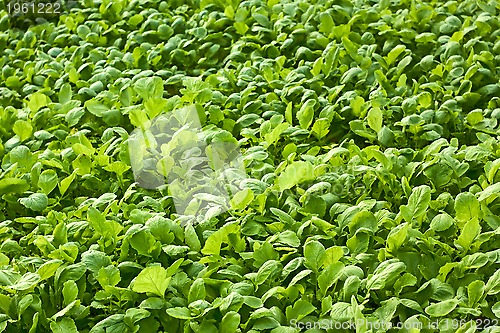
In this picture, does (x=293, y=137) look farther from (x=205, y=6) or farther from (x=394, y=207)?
(x=205, y=6)

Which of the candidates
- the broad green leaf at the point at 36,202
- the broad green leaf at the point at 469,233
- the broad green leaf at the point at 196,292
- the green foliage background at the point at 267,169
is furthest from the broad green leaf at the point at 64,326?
the broad green leaf at the point at 469,233

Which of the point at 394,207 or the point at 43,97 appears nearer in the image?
the point at 394,207

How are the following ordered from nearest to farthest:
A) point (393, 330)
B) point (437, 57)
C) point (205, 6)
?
point (393, 330) → point (437, 57) → point (205, 6)

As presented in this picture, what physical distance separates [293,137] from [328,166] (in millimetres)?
262

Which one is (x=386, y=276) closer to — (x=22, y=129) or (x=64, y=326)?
(x=64, y=326)

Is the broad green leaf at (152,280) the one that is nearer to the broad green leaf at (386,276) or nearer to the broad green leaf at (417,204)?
the broad green leaf at (386,276)

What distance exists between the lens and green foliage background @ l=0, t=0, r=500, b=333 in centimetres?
166

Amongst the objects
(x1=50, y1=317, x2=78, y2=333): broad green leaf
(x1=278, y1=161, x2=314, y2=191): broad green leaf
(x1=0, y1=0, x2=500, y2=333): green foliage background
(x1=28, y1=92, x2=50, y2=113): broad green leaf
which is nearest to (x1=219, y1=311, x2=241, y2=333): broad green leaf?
(x1=0, y1=0, x2=500, y2=333): green foliage background

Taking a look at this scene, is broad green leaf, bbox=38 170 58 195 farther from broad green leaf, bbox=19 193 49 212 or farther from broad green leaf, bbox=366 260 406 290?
broad green leaf, bbox=366 260 406 290

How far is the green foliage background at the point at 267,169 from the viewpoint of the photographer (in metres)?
1.66

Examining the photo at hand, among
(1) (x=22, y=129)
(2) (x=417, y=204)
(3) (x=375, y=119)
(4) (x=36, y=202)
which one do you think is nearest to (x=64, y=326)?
(4) (x=36, y=202)

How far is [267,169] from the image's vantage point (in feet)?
7.08

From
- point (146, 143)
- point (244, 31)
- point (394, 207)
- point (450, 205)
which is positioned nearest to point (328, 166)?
point (394, 207)

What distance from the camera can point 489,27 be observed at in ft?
9.55
